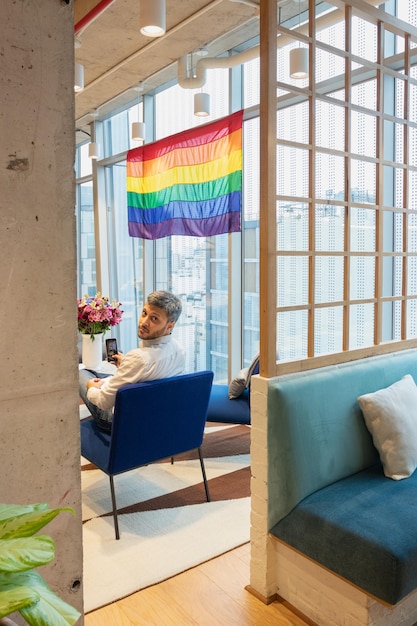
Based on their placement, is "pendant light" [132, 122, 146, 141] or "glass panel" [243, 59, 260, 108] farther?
"pendant light" [132, 122, 146, 141]

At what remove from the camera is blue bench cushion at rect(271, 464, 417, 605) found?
173 cm

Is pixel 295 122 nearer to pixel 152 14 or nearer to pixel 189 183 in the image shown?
pixel 189 183

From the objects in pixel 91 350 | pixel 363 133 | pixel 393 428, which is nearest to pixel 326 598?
pixel 393 428

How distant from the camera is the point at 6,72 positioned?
47.9 inches

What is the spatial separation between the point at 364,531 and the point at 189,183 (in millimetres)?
3643

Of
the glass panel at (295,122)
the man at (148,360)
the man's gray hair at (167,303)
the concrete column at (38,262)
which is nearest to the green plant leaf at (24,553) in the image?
the concrete column at (38,262)

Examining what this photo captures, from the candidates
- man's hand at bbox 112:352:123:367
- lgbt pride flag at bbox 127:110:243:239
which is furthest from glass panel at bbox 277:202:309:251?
man's hand at bbox 112:352:123:367

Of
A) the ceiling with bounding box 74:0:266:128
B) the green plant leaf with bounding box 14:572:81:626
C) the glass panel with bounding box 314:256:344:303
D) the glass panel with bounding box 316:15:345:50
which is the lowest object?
the green plant leaf with bounding box 14:572:81:626

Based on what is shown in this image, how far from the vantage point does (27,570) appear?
0.85m

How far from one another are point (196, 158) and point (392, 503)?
138 inches

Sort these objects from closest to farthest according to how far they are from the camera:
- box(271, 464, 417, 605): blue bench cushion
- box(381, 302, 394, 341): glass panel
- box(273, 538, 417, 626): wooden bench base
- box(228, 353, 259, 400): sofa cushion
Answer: box(271, 464, 417, 605): blue bench cushion, box(273, 538, 417, 626): wooden bench base, box(381, 302, 394, 341): glass panel, box(228, 353, 259, 400): sofa cushion

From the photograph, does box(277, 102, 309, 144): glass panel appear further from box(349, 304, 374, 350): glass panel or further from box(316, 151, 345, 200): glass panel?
box(349, 304, 374, 350): glass panel

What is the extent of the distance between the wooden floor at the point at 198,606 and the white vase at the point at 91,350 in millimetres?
2061

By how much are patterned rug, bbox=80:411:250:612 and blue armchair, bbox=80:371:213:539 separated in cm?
17
